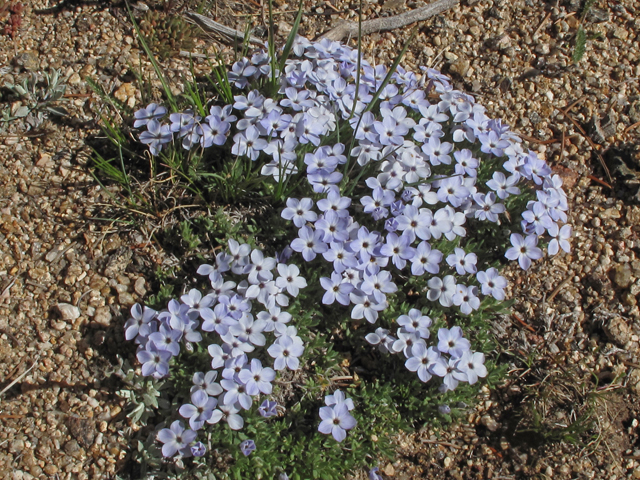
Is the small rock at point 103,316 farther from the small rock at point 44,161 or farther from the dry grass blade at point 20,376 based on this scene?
the small rock at point 44,161

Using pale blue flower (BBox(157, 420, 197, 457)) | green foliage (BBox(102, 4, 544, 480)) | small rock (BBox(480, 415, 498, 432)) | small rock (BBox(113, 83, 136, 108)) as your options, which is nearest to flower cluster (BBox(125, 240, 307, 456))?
pale blue flower (BBox(157, 420, 197, 457))

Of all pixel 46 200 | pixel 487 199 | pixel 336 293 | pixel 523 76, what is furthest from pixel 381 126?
pixel 46 200

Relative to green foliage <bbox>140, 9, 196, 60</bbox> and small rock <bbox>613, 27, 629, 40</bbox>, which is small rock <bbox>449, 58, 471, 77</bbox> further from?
green foliage <bbox>140, 9, 196, 60</bbox>

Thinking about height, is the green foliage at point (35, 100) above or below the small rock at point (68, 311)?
above

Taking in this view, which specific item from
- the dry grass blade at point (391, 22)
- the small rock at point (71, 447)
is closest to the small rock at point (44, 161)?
the small rock at point (71, 447)

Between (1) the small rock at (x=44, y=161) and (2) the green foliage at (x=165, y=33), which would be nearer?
(1) the small rock at (x=44, y=161)

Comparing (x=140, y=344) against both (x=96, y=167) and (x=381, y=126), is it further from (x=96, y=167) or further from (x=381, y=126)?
(x=381, y=126)

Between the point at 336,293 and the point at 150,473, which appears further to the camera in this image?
the point at 336,293
